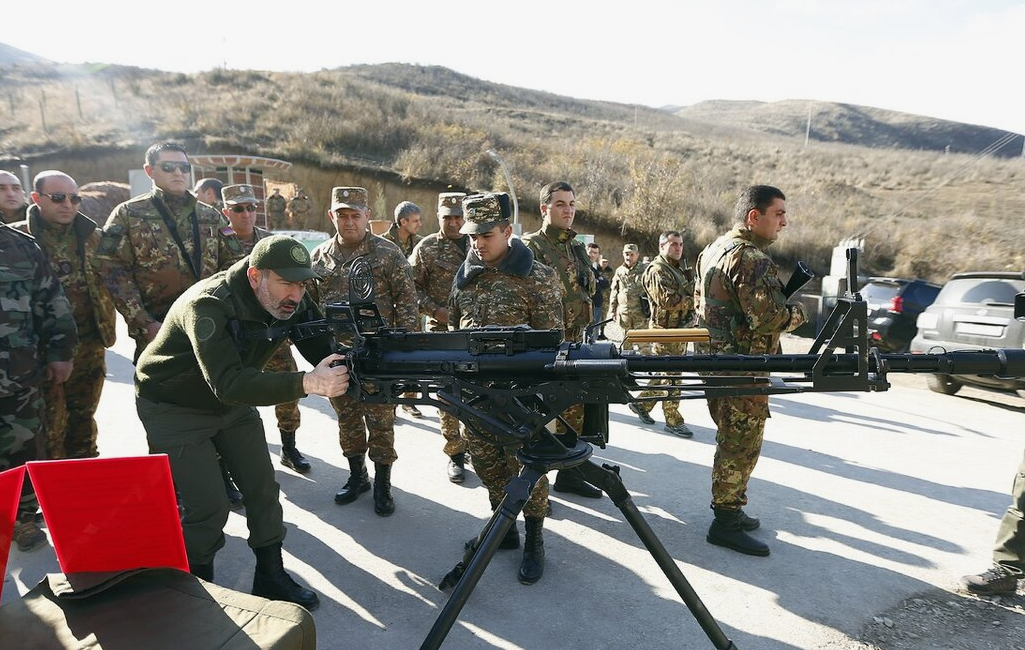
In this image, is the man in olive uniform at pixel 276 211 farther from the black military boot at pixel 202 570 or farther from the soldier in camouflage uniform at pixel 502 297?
the black military boot at pixel 202 570

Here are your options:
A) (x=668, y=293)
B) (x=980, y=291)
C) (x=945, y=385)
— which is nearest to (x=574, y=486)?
(x=668, y=293)

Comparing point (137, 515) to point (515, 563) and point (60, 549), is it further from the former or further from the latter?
point (515, 563)

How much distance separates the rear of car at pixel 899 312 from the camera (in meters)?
9.77

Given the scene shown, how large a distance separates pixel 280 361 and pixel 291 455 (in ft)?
2.55

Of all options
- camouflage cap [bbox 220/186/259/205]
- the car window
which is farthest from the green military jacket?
the car window

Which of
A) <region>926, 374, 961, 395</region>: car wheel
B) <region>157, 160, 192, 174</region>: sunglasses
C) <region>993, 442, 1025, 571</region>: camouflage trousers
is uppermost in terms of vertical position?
<region>157, 160, 192, 174</region>: sunglasses

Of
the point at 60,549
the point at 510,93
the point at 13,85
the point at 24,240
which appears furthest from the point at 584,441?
the point at 510,93


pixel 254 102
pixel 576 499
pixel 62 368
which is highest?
pixel 254 102

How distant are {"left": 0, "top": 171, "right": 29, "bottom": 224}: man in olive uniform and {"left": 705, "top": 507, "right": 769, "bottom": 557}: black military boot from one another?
19.4ft

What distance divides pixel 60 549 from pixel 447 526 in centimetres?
224

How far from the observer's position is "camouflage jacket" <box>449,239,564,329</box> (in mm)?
3361

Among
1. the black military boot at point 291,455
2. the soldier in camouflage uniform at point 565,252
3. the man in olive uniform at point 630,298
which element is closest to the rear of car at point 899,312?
the man in olive uniform at point 630,298

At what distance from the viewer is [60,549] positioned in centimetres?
197

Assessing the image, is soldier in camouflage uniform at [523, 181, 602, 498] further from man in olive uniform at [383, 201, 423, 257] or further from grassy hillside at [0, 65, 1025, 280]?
grassy hillside at [0, 65, 1025, 280]
